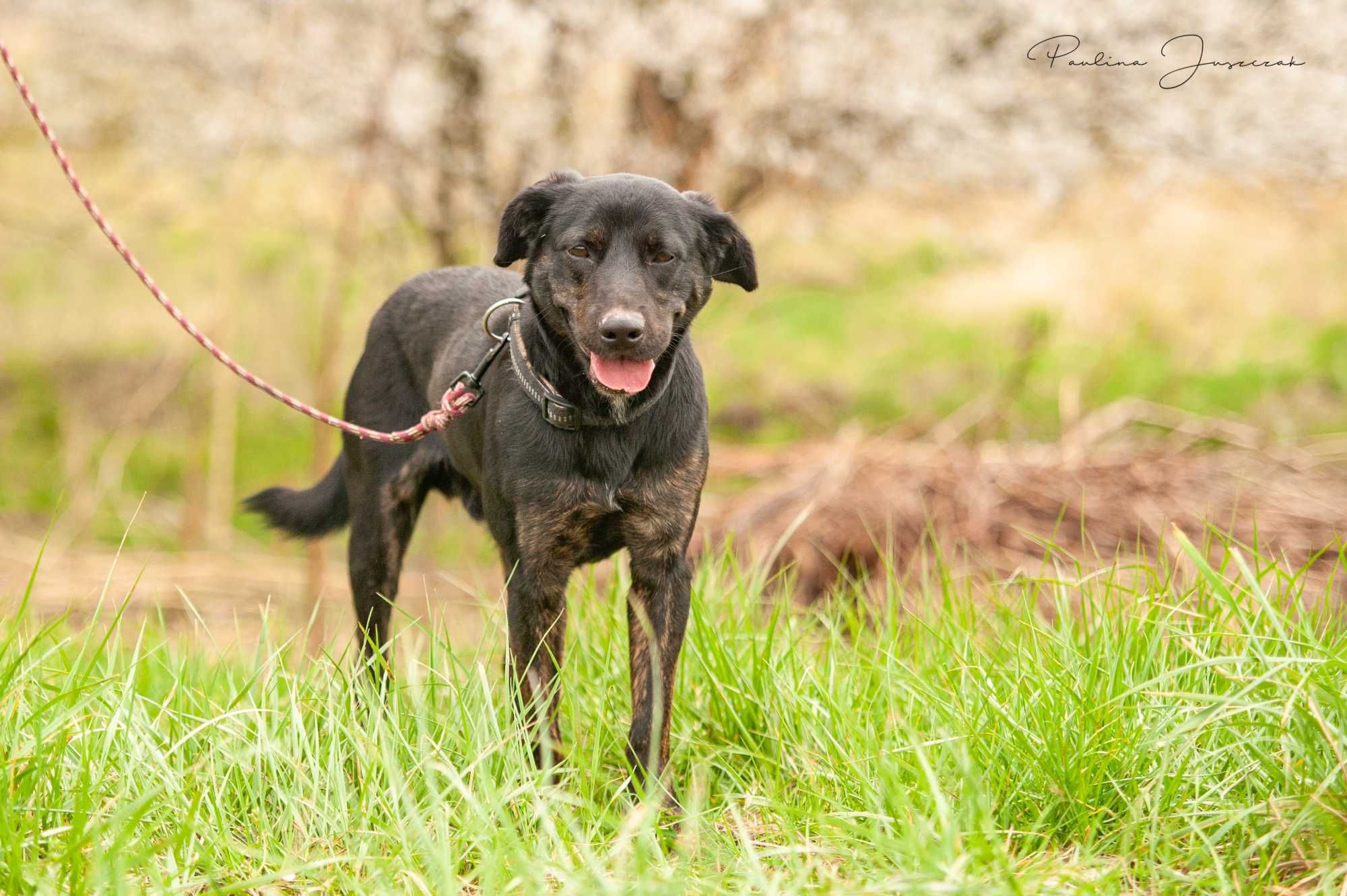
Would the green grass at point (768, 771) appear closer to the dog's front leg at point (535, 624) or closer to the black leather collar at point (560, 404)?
the dog's front leg at point (535, 624)

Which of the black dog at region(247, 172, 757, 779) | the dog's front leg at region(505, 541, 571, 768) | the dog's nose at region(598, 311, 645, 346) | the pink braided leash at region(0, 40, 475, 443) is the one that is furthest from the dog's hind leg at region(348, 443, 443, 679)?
the dog's nose at region(598, 311, 645, 346)

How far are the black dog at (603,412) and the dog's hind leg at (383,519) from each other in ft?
2.18

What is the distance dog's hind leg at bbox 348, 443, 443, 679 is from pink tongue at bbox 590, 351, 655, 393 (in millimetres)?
1213

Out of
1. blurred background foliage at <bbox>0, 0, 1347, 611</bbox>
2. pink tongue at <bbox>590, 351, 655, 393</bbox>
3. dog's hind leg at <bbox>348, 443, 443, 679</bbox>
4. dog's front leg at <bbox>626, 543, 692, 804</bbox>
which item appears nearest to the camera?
pink tongue at <bbox>590, 351, 655, 393</bbox>

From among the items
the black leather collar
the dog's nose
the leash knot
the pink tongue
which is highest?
the dog's nose

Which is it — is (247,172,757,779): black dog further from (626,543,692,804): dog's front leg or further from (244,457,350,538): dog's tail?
(244,457,350,538): dog's tail

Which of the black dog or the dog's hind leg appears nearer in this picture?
the black dog

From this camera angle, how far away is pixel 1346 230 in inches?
440

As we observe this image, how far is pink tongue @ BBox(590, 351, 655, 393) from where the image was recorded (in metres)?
2.87

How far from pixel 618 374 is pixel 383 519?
1.38 metres

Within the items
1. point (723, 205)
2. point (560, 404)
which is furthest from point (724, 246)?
point (723, 205)

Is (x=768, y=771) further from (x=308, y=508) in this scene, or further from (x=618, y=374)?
(x=308, y=508)

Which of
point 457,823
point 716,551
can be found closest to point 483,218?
point 716,551

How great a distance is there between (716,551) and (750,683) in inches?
93.5
